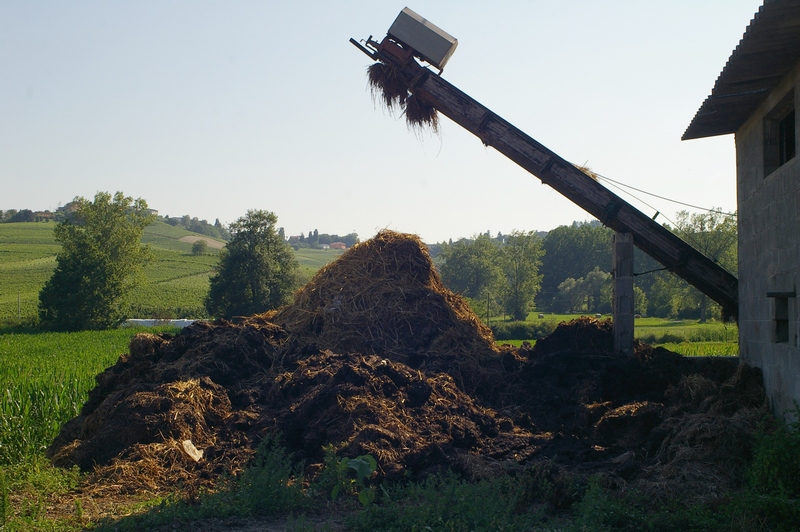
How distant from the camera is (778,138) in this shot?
352 inches

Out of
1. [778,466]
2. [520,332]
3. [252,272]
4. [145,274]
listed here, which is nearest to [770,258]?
[778,466]

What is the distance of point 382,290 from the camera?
12.6m

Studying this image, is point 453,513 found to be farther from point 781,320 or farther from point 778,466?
point 781,320

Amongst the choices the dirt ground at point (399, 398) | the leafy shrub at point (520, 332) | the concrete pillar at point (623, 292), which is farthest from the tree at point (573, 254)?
the dirt ground at point (399, 398)

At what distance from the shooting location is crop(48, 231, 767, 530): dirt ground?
302 inches

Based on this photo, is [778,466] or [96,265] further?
[96,265]

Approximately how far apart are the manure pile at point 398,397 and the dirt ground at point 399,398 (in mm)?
26

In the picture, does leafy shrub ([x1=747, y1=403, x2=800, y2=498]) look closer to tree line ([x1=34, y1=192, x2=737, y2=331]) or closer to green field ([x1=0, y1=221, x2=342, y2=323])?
tree line ([x1=34, y1=192, x2=737, y2=331])

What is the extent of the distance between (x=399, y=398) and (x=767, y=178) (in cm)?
560

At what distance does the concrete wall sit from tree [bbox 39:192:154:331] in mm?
43233

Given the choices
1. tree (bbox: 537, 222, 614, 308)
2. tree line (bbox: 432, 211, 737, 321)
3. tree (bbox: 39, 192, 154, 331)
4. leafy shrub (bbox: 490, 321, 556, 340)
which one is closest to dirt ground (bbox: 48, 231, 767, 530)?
tree line (bbox: 432, 211, 737, 321)

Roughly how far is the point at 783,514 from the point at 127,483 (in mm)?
6428

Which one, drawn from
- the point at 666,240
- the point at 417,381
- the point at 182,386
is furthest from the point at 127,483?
the point at 666,240

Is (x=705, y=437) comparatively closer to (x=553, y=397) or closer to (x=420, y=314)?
(x=553, y=397)
